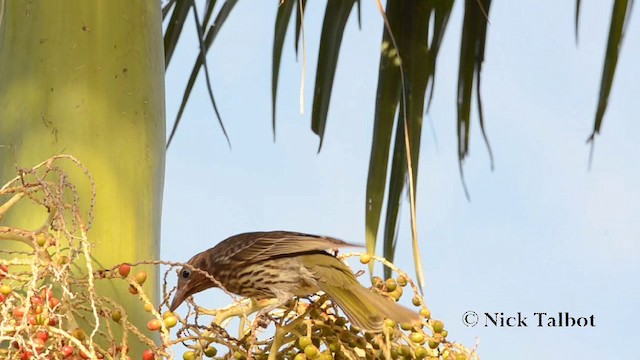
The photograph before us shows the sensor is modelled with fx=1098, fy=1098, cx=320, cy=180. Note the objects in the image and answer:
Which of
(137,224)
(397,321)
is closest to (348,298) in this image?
(397,321)

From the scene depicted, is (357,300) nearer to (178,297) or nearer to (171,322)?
(171,322)

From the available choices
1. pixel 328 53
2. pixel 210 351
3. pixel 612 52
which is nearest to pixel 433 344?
pixel 210 351

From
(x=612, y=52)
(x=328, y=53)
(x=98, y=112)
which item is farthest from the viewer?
(x=328, y=53)

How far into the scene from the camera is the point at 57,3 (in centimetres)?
169

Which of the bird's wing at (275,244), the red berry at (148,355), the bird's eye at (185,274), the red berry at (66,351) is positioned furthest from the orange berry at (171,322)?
the bird's eye at (185,274)

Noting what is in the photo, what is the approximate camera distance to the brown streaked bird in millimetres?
1677

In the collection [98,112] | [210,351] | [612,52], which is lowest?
[210,351]

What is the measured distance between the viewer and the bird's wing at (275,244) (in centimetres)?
174

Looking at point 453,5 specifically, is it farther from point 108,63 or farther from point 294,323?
point 294,323

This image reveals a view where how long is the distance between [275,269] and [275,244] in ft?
0.14

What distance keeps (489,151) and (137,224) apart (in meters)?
0.94

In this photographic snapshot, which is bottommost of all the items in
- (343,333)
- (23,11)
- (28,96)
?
(343,333)

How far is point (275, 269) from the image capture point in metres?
1.82

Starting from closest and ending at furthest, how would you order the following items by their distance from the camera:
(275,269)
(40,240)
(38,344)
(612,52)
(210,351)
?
(38,344) → (40,240) → (210,351) → (275,269) → (612,52)
